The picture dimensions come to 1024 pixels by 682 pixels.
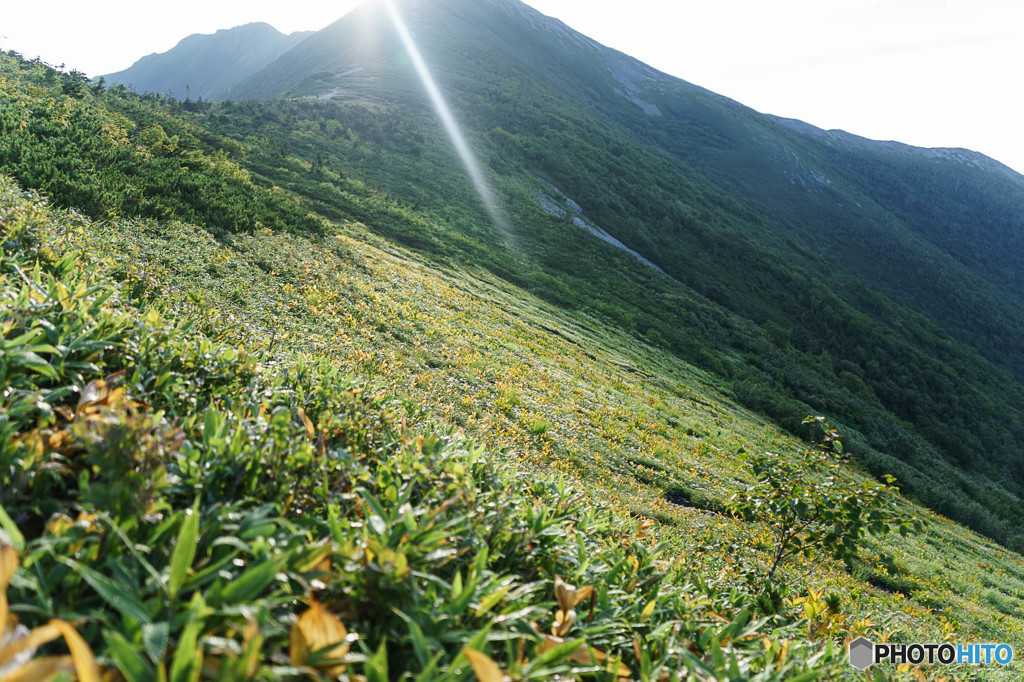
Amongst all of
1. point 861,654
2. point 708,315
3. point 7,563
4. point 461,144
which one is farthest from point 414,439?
point 461,144

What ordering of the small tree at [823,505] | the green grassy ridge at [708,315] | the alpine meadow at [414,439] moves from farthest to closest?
the green grassy ridge at [708,315] → the small tree at [823,505] → the alpine meadow at [414,439]

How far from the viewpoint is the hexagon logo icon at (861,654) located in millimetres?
4426

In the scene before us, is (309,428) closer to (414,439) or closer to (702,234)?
(414,439)

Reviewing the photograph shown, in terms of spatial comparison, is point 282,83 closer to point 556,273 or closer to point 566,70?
point 566,70

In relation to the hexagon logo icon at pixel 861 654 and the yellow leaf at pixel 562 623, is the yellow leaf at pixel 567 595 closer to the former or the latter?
the yellow leaf at pixel 562 623

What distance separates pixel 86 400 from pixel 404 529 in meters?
2.37

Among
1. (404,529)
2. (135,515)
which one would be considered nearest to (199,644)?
(135,515)

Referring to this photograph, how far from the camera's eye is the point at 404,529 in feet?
9.66

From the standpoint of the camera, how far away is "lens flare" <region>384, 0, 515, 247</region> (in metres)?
38.6

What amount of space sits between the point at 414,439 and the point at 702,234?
60.8 metres

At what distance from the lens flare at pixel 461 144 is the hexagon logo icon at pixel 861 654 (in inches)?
1256

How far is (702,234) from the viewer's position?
5816 cm

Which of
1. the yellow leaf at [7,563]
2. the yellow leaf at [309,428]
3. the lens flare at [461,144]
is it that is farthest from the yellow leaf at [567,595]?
the lens flare at [461,144]

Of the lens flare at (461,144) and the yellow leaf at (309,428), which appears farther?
the lens flare at (461,144)
